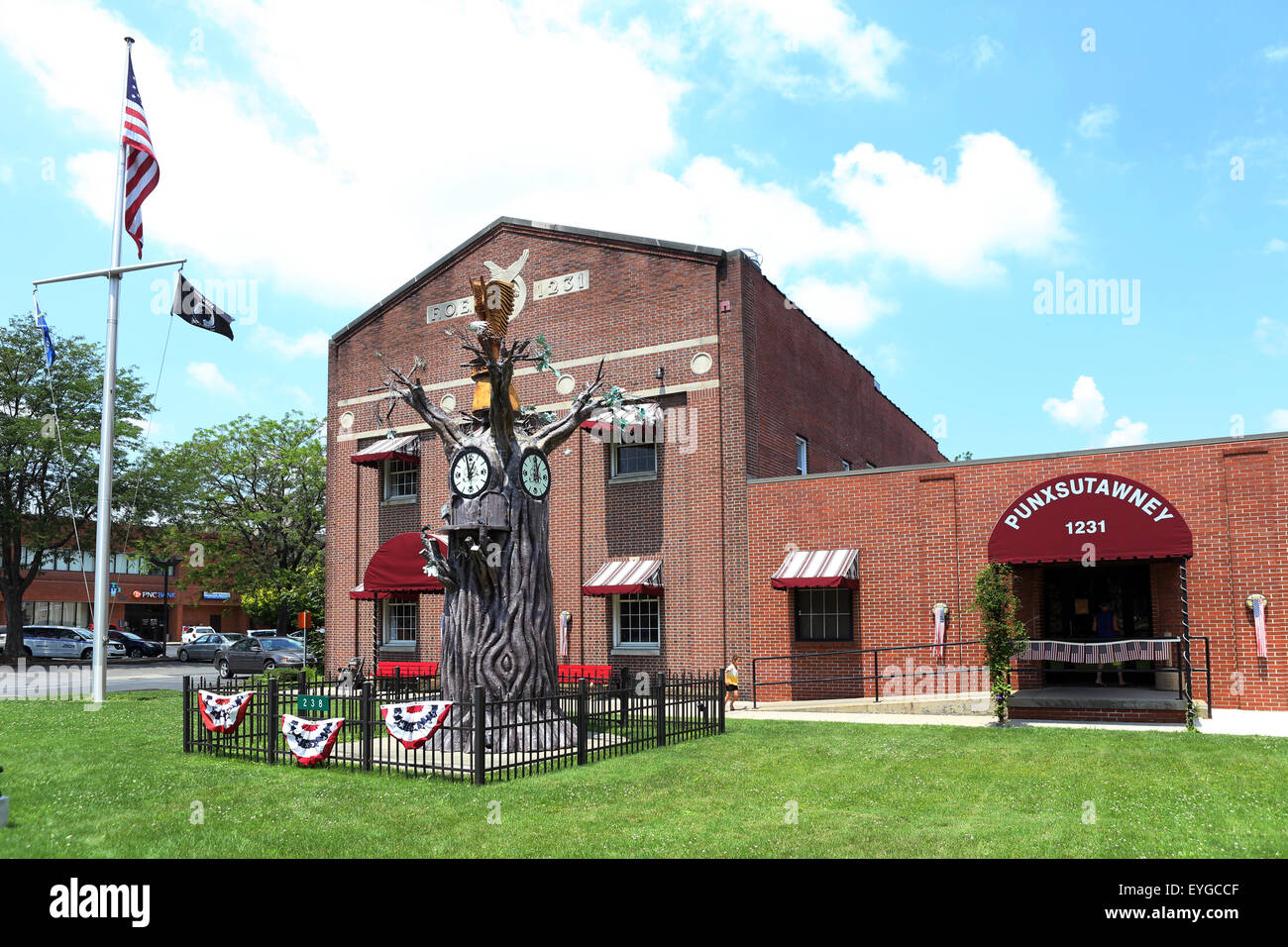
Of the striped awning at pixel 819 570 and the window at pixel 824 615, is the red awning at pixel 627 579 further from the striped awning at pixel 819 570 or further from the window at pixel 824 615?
the window at pixel 824 615

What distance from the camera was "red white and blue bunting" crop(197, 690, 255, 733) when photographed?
13297 mm

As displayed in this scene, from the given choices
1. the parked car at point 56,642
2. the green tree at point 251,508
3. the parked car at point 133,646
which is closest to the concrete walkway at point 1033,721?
the green tree at point 251,508

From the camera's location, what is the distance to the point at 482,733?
10992 mm

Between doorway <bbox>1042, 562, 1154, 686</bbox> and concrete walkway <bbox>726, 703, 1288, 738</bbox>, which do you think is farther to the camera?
doorway <bbox>1042, 562, 1154, 686</bbox>

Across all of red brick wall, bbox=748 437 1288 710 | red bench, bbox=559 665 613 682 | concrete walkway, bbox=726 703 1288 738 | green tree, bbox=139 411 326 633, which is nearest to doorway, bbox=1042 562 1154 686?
red brick wall, bbox=748 437 1288 710

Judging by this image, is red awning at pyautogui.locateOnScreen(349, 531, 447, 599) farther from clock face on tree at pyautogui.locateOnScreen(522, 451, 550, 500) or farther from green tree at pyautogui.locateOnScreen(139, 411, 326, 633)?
green tree at pyautogui.locateOnScreen(139, 411, 326, 633)

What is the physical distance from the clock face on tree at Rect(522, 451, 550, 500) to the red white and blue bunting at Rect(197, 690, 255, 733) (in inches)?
189

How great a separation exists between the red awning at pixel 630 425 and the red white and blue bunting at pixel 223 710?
445 inches

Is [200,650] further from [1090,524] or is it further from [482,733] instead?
[1090,524]
